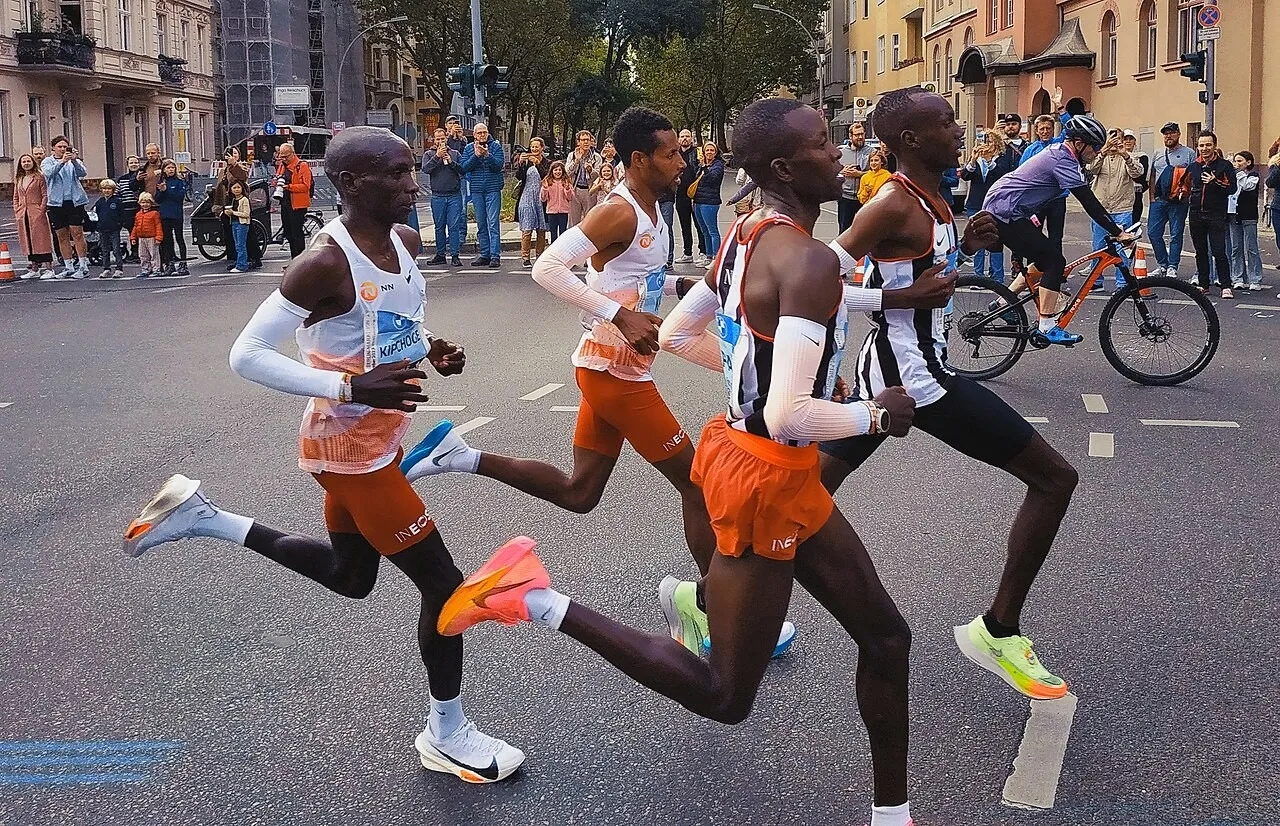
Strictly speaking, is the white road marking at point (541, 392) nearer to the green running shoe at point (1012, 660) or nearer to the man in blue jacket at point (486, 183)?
the green running shoe at point (1012, 660)

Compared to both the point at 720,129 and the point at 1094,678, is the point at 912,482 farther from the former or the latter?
the point at 720,129

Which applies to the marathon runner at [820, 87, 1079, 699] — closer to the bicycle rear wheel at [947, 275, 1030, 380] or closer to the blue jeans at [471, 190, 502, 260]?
the bicycle rear wheel at [947, 275, 1030, 380]

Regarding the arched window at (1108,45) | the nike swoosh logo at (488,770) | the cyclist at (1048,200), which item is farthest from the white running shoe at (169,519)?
the arched window at (1108,45)

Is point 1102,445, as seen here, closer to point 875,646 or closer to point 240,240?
point 875,646

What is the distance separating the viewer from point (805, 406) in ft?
9.82

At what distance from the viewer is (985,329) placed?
33.2 ft

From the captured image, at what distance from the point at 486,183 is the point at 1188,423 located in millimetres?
13878

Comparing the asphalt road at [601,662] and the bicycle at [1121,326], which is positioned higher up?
the bicycle at [1121,326]

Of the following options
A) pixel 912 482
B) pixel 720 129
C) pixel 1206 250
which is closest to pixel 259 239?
pixel 1206 250

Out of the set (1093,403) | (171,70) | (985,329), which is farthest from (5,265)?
(171,70)

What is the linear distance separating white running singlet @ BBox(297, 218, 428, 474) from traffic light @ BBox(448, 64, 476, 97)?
26491 mm

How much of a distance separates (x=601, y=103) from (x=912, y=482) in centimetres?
7000

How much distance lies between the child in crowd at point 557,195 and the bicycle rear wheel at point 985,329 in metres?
11.3

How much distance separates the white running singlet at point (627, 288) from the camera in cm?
491
